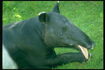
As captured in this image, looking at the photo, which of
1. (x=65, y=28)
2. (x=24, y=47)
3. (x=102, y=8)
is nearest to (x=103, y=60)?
(x=65, y=28)

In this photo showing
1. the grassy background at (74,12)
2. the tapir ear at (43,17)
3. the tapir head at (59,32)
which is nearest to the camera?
the tapir head at (59,32)

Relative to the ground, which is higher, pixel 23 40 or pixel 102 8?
pixel 102 8

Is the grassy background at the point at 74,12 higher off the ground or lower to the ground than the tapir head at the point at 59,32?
higher

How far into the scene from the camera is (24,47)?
6852mm

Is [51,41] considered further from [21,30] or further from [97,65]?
[97,65]

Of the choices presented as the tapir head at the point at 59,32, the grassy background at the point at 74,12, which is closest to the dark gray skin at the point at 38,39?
the tapir head at the point at 59,32

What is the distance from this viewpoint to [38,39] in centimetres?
691

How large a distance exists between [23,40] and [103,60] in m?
1.89

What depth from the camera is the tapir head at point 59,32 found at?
6.64 meters

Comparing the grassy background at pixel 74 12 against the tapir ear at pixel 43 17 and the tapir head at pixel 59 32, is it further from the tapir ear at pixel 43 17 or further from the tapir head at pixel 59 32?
the tapir ear at pixel 43 17

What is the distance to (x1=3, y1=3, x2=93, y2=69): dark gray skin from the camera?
677 centimetres

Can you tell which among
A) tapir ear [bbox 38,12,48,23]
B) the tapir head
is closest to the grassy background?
the tapir head

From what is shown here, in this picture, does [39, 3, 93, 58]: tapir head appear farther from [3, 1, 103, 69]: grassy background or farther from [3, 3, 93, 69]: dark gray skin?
[3, 1, 103, 69]: grassy background

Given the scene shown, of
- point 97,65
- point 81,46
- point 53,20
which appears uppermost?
point 53,20
